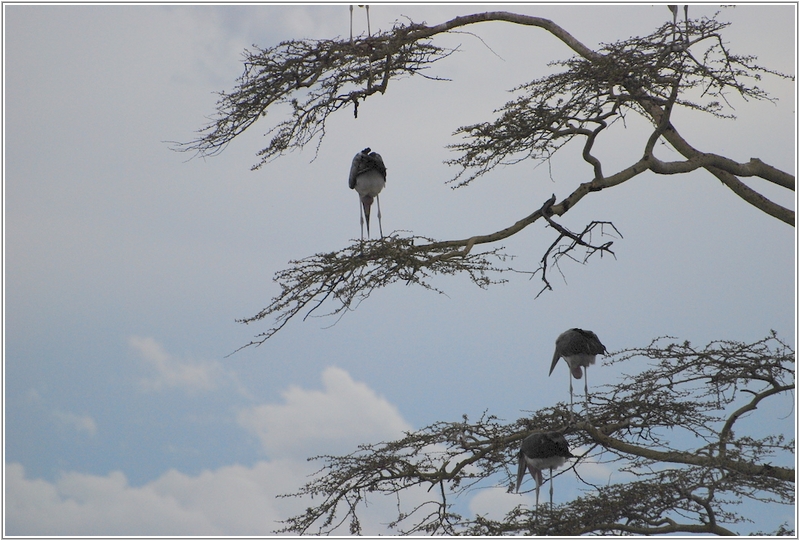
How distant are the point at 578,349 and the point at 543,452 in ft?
3.35

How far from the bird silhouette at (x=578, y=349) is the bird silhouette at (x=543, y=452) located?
537mm

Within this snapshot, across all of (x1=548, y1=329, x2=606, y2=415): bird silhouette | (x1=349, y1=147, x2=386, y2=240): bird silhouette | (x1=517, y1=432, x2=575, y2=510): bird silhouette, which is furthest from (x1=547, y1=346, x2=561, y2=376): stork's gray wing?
(x1=349, y1=147, x2=386, y2=240): bird silhouette

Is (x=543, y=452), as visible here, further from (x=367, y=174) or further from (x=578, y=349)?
(x=367, y=174)

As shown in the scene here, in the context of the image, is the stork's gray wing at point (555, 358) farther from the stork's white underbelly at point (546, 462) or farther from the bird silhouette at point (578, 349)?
the stork's white underbelly at point (546, 462)

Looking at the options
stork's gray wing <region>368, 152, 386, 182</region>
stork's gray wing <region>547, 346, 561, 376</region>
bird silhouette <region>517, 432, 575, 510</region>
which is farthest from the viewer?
stork's gray wing <region>368, 152, 386, 182</region>

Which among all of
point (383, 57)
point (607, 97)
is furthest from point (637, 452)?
point (383, 57)

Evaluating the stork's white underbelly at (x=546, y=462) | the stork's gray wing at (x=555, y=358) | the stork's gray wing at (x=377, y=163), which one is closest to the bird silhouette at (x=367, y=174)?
the stork's gray wing at (x=377, y=163)

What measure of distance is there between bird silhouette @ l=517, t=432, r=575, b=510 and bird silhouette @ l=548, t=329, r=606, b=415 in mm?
537

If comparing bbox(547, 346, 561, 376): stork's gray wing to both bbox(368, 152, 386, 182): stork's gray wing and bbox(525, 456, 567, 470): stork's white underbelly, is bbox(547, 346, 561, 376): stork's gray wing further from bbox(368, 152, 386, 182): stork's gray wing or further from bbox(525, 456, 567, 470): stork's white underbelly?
bbox(368, 152, 386, 182): stork's gray wing

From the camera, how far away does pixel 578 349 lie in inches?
302

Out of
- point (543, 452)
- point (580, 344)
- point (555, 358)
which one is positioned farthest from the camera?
point (555, 358)

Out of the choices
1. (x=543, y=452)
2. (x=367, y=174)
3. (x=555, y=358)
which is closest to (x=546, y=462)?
(x=543, y=452)

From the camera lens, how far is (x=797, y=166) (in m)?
7.95

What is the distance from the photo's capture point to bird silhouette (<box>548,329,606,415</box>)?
7.67 m
